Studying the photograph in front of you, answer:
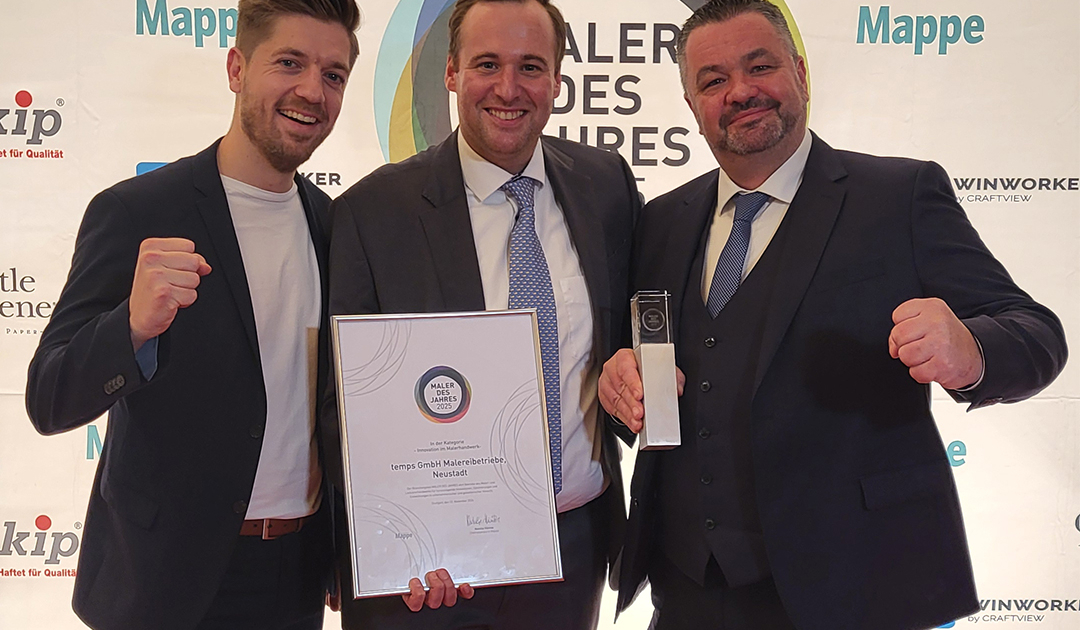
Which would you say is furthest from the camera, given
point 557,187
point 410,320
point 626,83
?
point 626,83

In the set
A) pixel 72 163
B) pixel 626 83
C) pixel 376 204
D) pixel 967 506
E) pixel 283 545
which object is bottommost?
pixel 967 506

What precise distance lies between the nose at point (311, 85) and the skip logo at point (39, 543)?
7.98 ft

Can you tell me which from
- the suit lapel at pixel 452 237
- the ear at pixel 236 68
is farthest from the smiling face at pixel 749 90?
the ear at pixel 236 68

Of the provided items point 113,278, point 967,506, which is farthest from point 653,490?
point 967,506

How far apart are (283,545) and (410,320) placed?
2.18ft

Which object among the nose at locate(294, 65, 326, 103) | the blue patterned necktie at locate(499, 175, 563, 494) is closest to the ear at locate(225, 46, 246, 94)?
the nose at locate(294, 65, 326, 103)

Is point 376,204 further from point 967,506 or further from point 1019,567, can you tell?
point 1019,567

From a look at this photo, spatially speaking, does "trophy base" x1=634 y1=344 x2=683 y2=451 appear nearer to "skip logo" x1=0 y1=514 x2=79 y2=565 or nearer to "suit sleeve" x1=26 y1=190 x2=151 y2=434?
"suit sleeve" x1=26 y1=190 x2=151 y2=434

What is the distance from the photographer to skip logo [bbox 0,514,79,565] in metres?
3.44

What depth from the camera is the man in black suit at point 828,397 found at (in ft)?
5.36

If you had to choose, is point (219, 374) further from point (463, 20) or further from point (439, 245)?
point (463, 20)

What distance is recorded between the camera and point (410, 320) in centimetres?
→ 162

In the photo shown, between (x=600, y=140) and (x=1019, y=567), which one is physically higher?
(x=600, y=140)

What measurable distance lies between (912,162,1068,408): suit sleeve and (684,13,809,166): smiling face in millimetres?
312
